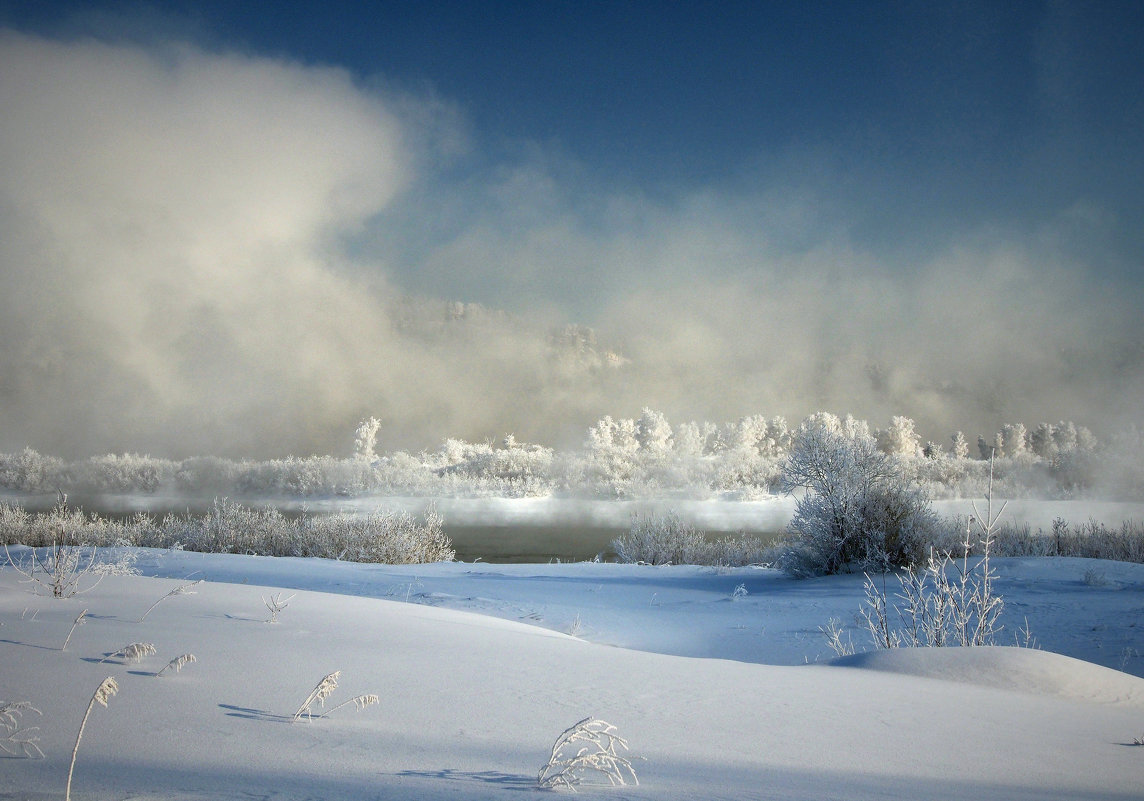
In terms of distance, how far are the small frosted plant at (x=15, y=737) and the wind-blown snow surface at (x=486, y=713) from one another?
0.04m

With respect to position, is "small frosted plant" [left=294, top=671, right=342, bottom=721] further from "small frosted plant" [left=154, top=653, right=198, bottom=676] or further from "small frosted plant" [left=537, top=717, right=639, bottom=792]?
"small frosted plant" [left=537, top=717, right=639, bottom=792]

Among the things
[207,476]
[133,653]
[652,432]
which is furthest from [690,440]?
[133,653]

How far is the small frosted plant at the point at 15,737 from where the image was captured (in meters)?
1.55

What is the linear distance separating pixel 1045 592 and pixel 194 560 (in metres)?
12.8

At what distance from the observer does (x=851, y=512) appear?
12.8 meters

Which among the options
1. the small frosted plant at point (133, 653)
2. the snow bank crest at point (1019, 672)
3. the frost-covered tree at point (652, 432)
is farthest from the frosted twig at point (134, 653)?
the frost-covered tree at point (652, 432)

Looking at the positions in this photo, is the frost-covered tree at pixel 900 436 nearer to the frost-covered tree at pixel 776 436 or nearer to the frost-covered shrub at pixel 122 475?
the frost-covered tree at pixel 776 436

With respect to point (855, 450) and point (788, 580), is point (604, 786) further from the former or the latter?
point (855, 450)

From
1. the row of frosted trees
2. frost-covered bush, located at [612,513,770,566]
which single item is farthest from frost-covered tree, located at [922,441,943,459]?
frost-covered bush, located at [612,513,770,566]

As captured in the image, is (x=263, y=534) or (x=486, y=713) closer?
(x=486, y=713)

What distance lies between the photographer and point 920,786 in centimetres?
168

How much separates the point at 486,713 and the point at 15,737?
1.20 metres

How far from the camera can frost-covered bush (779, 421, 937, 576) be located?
12.6m

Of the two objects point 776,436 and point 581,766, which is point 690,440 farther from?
point 581,766
